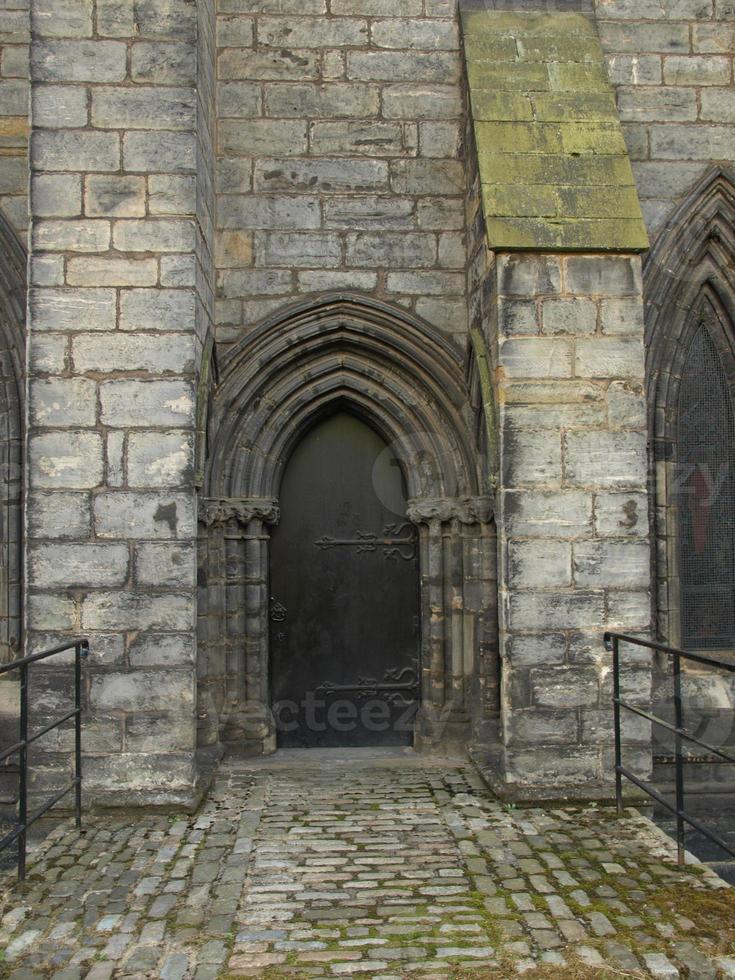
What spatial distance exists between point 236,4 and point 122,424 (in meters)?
3.16

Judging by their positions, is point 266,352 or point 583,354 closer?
point 583,354

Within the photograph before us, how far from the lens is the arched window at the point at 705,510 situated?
6.13 meters

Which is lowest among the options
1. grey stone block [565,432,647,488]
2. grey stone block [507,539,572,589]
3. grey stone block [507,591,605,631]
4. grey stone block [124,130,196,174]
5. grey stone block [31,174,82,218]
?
grey stone block [507,591,605,631]

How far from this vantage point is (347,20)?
19.5 feet

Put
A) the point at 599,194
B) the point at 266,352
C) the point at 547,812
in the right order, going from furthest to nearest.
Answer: the point at 266,352 < the point at 599,194 < the point at 547,812

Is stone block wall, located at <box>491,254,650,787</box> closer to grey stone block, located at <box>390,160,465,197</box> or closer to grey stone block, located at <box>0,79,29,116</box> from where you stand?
grey stone block, located at <box>390,160,465,197</box>

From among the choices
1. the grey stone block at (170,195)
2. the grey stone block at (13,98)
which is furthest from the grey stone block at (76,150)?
the grey stone block at (13,98)

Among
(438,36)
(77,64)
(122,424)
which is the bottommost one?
(122,424)

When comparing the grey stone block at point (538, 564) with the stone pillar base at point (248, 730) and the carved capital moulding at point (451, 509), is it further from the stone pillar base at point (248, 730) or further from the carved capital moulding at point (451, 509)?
the stone pillar base at point (248, 730)

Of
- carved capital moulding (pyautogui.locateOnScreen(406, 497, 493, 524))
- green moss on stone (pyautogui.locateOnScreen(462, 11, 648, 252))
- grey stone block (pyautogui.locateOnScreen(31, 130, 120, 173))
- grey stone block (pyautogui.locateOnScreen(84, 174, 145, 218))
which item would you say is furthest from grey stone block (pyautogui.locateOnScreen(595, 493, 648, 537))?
grey stone block (pyautogui.locateOnScreen(31, 130, 120, 173))

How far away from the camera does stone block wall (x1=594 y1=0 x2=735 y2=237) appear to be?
5992 mm

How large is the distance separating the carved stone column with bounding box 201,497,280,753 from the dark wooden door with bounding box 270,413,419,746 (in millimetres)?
216

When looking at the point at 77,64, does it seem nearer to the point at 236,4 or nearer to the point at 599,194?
the point at 236,4

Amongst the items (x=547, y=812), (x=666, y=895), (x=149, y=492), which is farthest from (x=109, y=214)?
(x=666, y=895)
